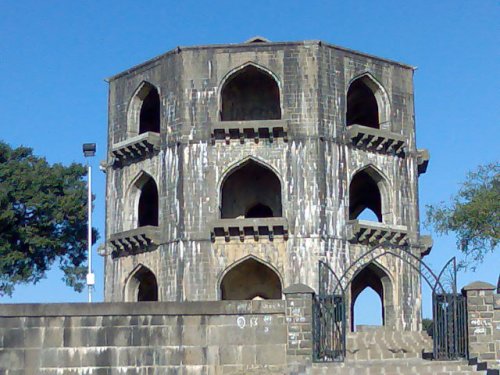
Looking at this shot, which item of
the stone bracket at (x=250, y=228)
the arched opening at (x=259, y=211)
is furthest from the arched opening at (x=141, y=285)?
the arched opening at (x=259, y=211)

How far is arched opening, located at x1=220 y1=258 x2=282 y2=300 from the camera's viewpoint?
36438 millimetres

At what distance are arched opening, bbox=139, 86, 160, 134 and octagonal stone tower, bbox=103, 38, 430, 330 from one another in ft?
2.84

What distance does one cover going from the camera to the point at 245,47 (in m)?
34.5

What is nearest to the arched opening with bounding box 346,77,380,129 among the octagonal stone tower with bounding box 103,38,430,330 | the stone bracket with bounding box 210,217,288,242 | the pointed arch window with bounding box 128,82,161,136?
the octagonal stone tower with bounding box 103,38,430,330

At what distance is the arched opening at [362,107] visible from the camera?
38125 millimetres

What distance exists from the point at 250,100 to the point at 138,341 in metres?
16.8

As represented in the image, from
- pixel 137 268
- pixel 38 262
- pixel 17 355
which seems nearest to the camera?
pixel 17 355

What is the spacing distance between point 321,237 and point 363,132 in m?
4.01

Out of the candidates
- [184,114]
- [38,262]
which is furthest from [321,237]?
[38,262]

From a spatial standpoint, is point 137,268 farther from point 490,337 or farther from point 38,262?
point 490,337

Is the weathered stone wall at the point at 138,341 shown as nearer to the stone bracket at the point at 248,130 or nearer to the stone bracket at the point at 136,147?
the stone bracket at the point at 248,130

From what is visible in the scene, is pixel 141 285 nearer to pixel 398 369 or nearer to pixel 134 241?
pixel 134 241

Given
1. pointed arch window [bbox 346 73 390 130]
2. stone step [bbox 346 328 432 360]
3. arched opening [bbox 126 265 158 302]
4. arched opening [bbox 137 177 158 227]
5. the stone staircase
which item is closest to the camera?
the stone staircase

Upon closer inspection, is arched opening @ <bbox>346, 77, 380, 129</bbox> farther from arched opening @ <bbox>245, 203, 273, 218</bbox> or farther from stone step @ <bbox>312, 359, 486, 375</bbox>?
stone step @ <bbox>312, 359, 486, 375</bbox>
